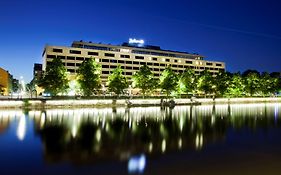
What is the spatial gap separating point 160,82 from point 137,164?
267ft

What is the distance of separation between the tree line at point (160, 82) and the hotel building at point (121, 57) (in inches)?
1168

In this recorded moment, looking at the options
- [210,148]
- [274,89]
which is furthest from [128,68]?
[210,148]

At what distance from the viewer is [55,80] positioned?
72250 millimetres

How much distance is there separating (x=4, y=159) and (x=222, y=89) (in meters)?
100

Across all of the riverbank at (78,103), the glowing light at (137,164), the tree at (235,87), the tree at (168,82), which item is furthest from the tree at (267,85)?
the glowing light at (137,164)

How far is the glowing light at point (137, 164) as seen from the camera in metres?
13.7

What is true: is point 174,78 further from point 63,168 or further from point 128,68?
point 63,168

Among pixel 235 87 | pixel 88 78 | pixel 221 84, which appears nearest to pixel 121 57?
pixel 221 84

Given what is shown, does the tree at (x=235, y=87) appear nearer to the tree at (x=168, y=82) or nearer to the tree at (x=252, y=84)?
the tree at (x=252, y=84)

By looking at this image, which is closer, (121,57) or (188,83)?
(188,83)

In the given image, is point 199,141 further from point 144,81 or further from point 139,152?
point 144,81

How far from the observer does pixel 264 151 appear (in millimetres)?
18656

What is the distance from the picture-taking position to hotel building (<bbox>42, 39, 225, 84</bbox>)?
122m

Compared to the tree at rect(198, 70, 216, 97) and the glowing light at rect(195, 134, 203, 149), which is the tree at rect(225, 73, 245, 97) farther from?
the glowing light at rect(195, 134, 203, 149)
